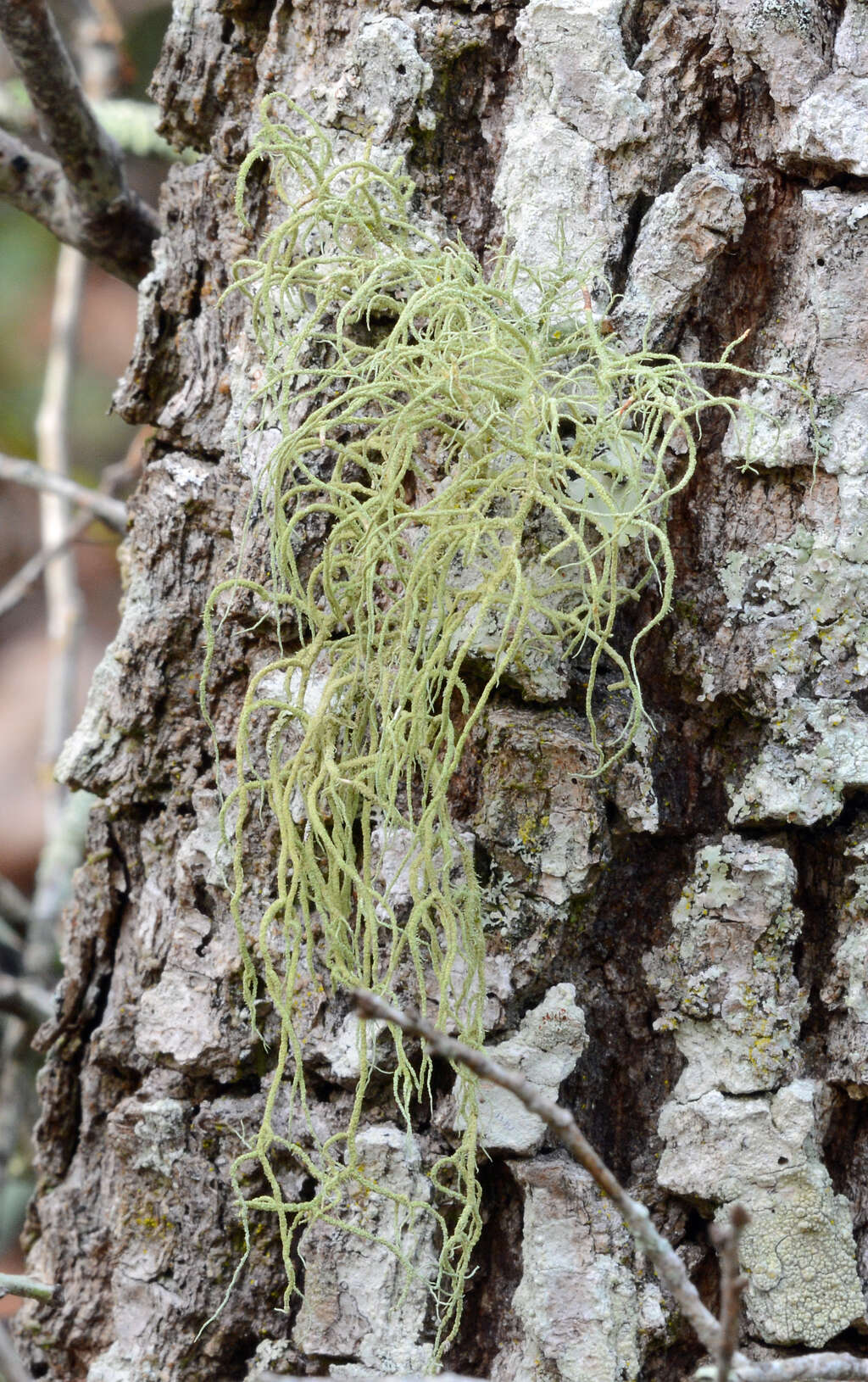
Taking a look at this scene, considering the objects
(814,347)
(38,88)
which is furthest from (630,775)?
(38,88)

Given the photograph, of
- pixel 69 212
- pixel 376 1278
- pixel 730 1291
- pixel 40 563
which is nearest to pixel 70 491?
pixel 40 563

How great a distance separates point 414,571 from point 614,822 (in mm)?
319

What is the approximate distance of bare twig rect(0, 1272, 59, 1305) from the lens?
1.08 meters

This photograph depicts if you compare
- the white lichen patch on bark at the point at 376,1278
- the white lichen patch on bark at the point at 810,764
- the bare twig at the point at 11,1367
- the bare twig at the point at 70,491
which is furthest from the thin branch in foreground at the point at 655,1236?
the bare twig at the point at 70,491

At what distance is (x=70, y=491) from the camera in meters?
1.99

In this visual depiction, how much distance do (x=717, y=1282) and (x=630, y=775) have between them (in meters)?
0.48

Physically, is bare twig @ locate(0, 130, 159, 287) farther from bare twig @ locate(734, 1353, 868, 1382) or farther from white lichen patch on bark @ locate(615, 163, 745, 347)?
bare twig @ locate(734, 1353, 868, 1382)

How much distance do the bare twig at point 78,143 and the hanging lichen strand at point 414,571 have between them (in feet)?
1.70

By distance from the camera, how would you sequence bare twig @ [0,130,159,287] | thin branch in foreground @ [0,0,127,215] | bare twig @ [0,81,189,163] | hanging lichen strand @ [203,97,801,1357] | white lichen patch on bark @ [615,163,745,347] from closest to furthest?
hanging lichen strand @ [203,97,801,1357] → white lichen patch on bark @ [615,163,745,347] → thin branch in foreground @ [0,0,127,215] → bare twig @ [0,130,159,287] → bare twig @ [0,81,189,163]

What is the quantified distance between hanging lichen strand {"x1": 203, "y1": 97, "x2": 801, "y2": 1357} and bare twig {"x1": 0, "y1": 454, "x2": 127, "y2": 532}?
2.79 ft

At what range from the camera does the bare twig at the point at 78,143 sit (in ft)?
4.75

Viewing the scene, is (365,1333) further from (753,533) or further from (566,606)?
(753,533)

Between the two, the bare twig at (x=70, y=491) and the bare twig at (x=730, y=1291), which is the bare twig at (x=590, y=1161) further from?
the bare twig at (x=70, y=491)

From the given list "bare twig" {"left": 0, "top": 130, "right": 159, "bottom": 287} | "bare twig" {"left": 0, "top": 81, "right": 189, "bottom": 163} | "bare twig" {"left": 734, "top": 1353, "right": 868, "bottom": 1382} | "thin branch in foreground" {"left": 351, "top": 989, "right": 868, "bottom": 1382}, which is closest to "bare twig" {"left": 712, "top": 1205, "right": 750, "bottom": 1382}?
"thin branch in foreground" {"left": 351, "top": 989, "right": 868, "bottom": 1382}
